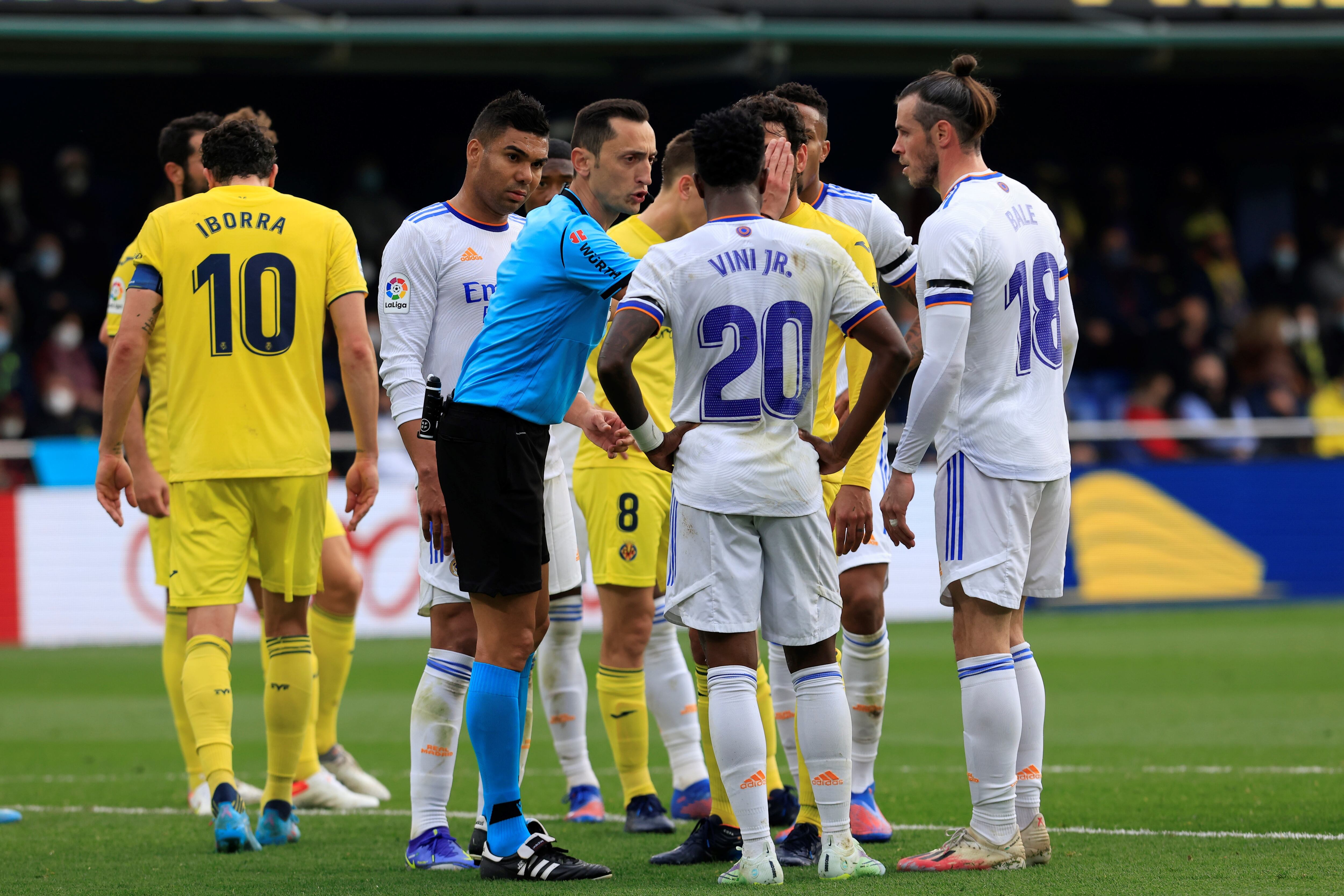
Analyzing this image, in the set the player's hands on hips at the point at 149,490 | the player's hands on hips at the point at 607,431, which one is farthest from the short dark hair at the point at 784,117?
the player's hands on hips at the point at 149,490

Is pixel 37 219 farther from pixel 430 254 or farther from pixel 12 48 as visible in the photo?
pixel 430 254

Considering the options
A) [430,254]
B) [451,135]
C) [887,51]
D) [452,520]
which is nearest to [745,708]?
[452,520]

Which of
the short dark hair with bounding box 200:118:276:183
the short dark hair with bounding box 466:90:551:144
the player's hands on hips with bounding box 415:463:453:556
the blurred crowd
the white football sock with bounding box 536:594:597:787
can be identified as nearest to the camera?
the player's hands on hips with bounding box 415:463:453:556

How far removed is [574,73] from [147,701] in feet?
36.9

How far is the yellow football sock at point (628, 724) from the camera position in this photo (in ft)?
20.5

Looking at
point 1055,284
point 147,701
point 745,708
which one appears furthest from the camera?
point 147,701

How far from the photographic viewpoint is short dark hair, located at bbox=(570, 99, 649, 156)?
18.5 feet

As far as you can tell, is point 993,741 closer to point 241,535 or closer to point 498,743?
point 498,743

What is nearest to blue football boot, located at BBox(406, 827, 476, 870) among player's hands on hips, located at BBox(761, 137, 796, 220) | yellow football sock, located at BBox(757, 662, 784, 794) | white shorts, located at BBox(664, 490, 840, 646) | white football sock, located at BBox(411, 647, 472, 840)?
white football sock, located at BBox(411, 647, 472, 840)

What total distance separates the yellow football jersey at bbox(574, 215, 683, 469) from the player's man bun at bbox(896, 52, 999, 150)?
1.35 m

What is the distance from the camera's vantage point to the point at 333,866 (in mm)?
5352

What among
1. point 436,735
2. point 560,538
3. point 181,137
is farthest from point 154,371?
point 436,735

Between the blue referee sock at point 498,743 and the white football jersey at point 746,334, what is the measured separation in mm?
851

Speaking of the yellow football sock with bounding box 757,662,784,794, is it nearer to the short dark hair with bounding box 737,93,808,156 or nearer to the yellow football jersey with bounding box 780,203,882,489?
the yellow football jersey with bounding box 780,203,882,489
